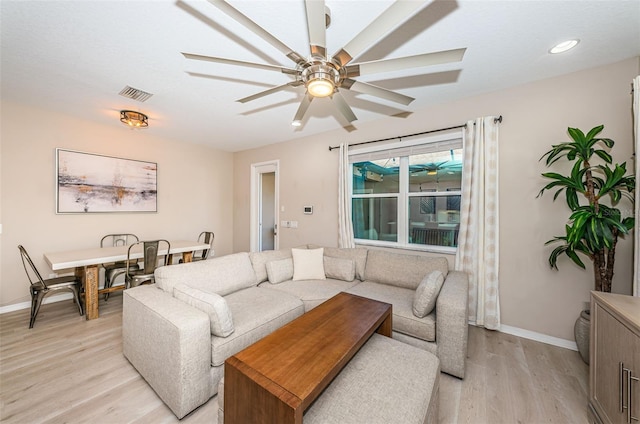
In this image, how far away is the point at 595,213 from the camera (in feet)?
6.19

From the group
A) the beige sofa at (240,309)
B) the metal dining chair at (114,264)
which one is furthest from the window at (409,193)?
the metal dining chair at (114,264)

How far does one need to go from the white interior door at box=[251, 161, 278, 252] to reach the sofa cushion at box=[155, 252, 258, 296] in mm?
2370

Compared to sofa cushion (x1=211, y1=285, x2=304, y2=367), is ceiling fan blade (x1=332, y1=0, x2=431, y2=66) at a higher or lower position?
higher

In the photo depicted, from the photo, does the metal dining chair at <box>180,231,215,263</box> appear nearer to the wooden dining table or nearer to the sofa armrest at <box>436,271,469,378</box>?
the wooden dining table

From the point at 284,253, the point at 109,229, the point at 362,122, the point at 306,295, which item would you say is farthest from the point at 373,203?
the point at 109,229

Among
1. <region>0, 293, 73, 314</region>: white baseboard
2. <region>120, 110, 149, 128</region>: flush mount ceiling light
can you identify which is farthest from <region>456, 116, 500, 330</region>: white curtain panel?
<region>0, 293, 73, 314</region>: white baseboard

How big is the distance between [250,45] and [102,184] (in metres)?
3.46

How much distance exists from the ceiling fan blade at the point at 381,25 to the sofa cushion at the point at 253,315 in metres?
1.99

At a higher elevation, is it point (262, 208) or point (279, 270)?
point (262, 208)

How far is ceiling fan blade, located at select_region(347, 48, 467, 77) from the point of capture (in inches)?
51.8

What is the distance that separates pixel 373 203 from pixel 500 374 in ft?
7.65

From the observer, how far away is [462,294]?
2059 mm

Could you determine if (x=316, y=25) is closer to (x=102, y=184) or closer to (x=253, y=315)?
(x=253, y=315)

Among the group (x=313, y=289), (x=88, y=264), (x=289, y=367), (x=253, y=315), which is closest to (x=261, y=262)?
(x=313, y=289)
